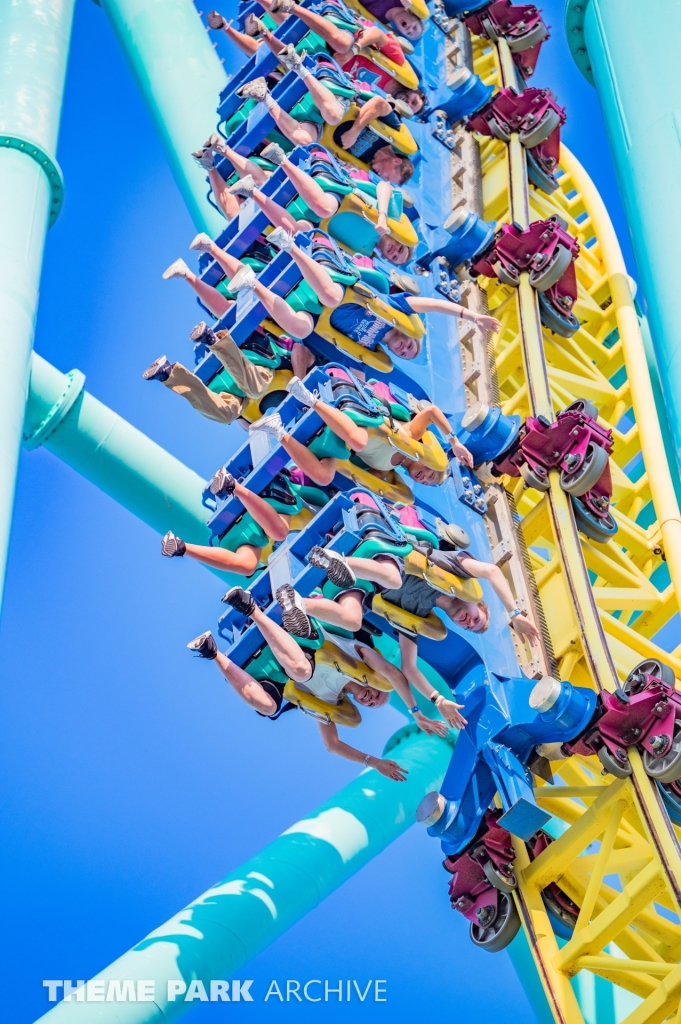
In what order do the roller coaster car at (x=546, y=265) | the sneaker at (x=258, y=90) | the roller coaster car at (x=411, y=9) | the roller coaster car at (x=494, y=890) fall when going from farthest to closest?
the roller coaster car at (x=411, y=9), the roller coaster car at (x=546, y=265), the sneaker at (x=258, y=90), the roller coaster car at (x=494, y=890)

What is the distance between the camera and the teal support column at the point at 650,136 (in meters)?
8.16

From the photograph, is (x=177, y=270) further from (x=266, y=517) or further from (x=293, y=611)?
(x=293, y=611)

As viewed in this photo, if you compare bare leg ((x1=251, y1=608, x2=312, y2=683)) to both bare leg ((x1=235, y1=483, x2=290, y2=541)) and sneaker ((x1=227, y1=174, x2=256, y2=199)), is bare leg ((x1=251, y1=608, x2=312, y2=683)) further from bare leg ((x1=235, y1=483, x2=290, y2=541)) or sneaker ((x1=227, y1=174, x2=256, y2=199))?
sneaker ((x1=227, y1=174, x2=256, y2=199))

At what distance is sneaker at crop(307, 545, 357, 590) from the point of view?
22.9 feet

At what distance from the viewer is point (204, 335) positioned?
27.6ft

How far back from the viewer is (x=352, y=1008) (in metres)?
13.3

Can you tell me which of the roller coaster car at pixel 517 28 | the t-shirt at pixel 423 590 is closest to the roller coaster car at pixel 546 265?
the t-shirt at pixel 423 590

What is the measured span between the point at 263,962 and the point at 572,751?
7.16m

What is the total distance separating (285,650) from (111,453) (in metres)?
2.90

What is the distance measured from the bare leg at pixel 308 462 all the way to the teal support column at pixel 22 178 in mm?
1221

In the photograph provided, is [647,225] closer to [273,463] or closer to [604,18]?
[604,18]

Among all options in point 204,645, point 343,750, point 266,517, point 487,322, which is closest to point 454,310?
point 487,322

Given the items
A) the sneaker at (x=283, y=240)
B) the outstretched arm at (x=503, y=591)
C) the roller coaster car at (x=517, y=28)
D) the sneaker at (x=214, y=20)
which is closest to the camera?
the outstretched arm at (x=503, y=591)

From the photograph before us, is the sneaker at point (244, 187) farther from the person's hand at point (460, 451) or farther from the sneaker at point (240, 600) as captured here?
the sneaker at point (240, 600)
